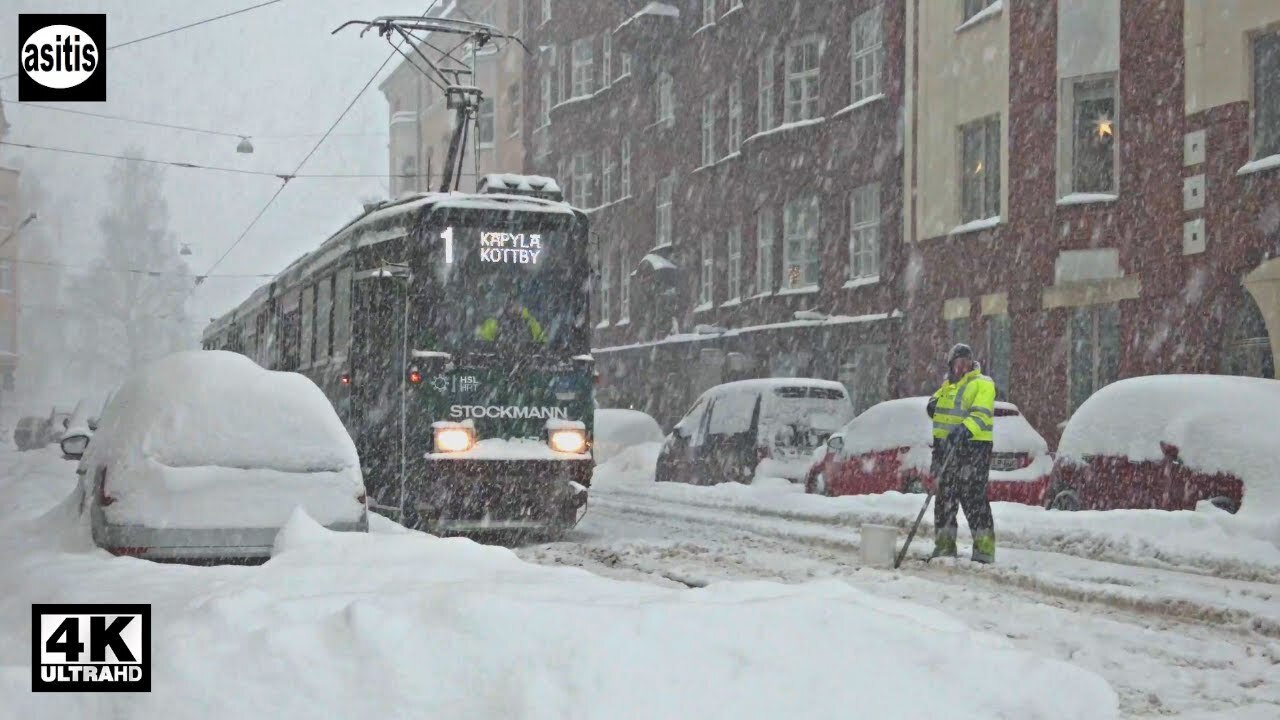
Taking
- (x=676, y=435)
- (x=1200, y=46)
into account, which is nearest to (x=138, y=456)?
(x=676, y=435)

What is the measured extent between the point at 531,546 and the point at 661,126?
27706 millimetres

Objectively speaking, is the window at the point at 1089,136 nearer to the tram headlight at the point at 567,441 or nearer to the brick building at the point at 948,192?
the brick building at the point at 948,192

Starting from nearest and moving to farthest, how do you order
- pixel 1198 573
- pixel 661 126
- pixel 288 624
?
Answer: pixel 288 624, pixel 1198 573, pixel 661 126

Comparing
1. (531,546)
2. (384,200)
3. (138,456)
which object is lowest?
(531,546)

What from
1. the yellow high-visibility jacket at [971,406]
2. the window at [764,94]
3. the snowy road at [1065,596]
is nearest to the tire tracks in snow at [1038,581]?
the snowy road at [1065,596]

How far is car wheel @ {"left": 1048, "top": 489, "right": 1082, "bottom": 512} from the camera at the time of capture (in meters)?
13.9

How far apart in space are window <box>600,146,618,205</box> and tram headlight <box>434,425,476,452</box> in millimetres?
30553

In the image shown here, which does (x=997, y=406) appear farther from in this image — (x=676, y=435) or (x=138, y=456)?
(x=138, y=456)

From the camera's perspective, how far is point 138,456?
843 cm

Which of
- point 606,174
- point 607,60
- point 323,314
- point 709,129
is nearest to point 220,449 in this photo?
point 323,314

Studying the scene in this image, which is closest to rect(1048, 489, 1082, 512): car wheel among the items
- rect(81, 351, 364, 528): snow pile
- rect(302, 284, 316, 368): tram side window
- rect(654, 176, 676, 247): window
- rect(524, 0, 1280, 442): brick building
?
rect(524, 0, 1280, 442): brick building

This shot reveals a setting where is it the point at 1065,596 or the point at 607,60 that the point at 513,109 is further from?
the point at 1065,596

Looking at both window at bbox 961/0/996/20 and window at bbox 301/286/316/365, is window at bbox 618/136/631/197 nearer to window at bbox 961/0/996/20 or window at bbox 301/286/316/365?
window at bbox 961/0/996/20

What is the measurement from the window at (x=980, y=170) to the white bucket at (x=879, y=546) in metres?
14.8
